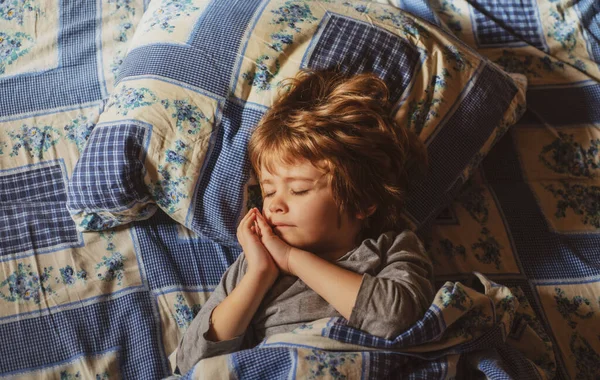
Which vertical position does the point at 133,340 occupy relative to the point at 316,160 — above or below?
below

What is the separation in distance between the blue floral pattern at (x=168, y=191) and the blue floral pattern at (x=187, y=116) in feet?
0.31

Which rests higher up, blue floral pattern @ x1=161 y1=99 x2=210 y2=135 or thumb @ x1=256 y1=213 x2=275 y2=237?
blue floral pattern @ x1=161 y1=99 x2=210 y2=135

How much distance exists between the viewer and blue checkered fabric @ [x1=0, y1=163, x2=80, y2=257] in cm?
138

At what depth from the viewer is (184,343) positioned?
121cm

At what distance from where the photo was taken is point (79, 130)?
1528 mm

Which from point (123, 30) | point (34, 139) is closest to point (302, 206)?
point (34, 139)

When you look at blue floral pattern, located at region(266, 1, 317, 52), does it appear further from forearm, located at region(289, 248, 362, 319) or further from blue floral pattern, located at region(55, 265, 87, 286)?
blue floral pattern, located at region(55, 265, 87, 286)

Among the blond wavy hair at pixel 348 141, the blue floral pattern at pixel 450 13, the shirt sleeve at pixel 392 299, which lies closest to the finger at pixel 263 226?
the blond wavy hair at pixel 348 141

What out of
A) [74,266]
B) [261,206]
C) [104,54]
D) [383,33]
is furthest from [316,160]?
[104,54]

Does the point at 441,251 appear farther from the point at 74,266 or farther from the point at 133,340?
the point at 74,266

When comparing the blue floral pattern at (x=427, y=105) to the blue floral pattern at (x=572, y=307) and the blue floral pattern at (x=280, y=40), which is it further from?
the blue floral pattern at (x=572, y=307)

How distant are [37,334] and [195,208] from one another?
1.29 ft

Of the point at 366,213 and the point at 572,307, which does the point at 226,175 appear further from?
the point at 572,307

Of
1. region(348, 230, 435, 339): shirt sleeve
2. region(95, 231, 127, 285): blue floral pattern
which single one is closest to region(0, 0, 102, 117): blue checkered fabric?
region(95, 231, 127, 285): blue floral pattern
